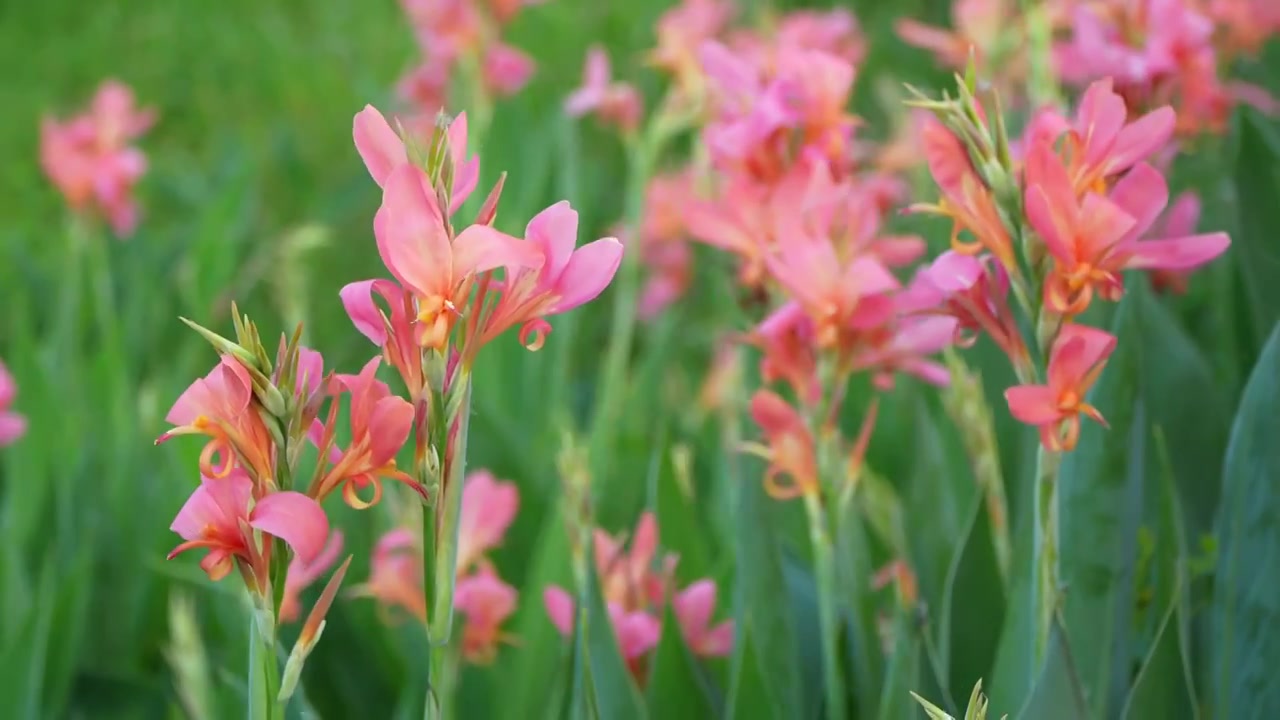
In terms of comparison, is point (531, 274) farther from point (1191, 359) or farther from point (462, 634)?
point (1191, 359)

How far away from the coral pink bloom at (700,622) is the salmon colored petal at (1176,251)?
1.21ft

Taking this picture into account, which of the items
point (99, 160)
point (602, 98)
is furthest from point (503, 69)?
point (99, 160)

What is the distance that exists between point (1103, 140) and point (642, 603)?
43 cm

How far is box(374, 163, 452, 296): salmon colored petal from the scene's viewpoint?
0.48 metres

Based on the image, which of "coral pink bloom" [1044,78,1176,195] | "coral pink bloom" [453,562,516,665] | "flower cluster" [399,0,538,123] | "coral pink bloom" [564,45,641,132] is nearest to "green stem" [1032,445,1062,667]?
"coral pink bloom" [1044,78,1176,195]

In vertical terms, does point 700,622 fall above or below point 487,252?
below

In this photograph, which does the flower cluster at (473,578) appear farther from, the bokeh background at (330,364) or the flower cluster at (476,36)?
the flower cluster at (476,36)

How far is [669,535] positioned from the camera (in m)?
1.01

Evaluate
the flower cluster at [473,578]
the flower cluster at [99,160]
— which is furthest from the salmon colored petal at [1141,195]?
the flower cluster at [99,160]

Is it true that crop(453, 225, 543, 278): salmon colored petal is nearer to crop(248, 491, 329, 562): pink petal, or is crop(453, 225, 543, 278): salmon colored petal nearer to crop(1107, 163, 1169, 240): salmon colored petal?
crop(248, 491, 329, 562): pink petal

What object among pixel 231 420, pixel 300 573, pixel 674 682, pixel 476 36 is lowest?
pixel 674 682

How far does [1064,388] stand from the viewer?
57cm

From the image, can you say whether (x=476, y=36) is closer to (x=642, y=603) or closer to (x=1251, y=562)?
(x=642, y=603)

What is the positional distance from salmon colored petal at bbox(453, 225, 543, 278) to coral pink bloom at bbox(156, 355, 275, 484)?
9 cm
